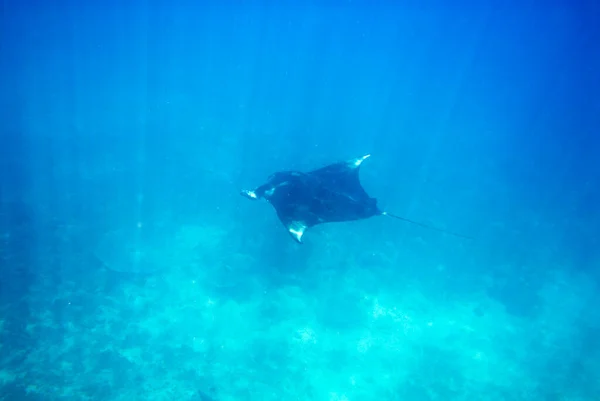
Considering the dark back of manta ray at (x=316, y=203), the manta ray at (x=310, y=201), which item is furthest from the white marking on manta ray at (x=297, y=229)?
the dark back of manta ray at (x=316, y=203)

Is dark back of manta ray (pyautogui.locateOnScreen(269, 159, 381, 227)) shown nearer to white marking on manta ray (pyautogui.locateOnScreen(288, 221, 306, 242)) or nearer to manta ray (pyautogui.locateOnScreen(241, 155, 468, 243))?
manta ray (pyautogui.locateOnScreen(241, 155, 468, 243))

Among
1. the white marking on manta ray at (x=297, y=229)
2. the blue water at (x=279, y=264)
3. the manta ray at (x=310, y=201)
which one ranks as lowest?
the blue water at (x=279, y=264)

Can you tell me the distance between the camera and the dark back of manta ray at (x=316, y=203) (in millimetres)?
10117

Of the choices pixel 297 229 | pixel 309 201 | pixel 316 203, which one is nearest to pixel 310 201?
pixel 309 201

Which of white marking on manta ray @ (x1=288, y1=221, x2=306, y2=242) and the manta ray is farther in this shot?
the manta ray

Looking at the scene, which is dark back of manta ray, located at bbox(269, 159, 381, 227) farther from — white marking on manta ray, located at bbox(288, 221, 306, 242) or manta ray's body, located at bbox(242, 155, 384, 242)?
white marking on manta ray, located at bbox(288, 221, 306, 242)

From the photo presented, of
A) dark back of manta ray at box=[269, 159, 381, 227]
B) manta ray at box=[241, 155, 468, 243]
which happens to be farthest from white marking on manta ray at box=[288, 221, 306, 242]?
dark back of manta ray at box=[269, 159, 381, 227]

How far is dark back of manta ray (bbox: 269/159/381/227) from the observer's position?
10117 mm

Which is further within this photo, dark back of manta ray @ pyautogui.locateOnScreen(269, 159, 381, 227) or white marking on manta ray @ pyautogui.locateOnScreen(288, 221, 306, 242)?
dark back of manta ray @ pyautogui.locateOnScreen(269, 159, 381, 227)

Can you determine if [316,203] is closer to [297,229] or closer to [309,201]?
[309,201]

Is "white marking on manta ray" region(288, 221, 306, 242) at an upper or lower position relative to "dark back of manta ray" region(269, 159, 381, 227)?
lower

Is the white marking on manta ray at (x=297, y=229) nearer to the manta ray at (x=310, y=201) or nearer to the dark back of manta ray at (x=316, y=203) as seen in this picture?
the manta ray at (x=310, y=201)

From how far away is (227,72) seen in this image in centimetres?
4688

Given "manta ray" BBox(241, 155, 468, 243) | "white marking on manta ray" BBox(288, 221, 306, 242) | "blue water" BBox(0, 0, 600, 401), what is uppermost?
"manta ray" BBox(241, 155, 468, 243)
